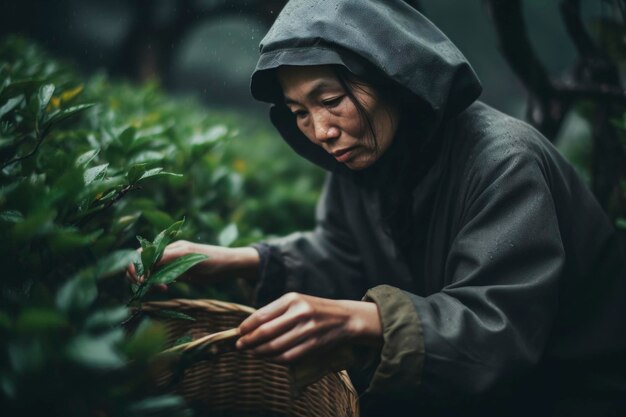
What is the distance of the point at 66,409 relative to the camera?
90 centimetres

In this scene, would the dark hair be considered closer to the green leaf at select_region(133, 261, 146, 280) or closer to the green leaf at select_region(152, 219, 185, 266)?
the green leaf at select_region(152, 219, 185, 266)

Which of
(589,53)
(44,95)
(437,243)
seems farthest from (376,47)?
(589,53)

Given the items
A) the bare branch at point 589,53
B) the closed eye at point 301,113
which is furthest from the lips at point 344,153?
the bare branch at point 589,53

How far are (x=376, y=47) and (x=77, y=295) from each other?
1050 millimetres

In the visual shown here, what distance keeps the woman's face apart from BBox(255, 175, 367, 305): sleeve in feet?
1.70

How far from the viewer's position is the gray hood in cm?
155

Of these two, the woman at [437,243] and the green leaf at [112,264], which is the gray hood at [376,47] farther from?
the green leaf at [112,264]

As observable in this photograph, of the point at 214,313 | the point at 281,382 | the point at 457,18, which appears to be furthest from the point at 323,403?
the point at 457,18

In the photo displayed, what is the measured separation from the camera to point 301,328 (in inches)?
48.2

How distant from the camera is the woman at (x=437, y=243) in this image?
50.6 inches

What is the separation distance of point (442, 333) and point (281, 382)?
0.68m

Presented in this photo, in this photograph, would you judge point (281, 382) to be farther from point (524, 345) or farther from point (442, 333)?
point (524, 345)

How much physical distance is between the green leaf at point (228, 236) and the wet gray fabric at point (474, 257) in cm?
16

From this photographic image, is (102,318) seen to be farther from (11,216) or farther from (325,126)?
(325,126)
